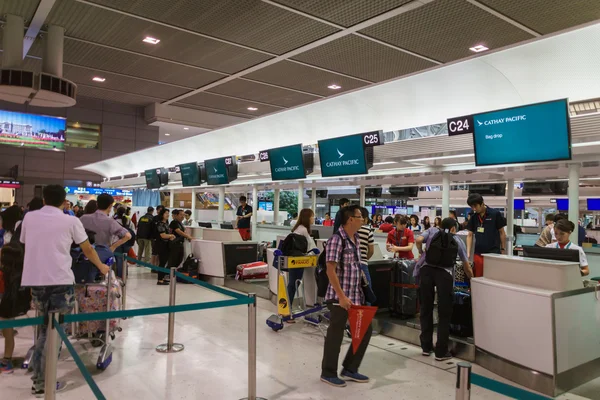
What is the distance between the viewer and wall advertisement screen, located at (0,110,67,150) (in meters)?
18.4

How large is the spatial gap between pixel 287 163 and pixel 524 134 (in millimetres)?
5539

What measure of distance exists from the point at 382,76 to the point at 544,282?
23.9ft

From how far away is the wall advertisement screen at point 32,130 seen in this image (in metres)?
18.4

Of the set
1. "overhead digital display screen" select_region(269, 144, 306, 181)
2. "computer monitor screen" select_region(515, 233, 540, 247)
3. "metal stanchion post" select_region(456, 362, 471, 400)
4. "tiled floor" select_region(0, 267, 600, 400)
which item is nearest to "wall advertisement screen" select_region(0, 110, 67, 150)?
"overhead digital display screen" select_region(269, 144, 306, 181)

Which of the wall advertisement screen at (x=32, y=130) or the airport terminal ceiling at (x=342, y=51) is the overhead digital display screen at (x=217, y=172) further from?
the wall advertisement screen at (x=32, y=130)

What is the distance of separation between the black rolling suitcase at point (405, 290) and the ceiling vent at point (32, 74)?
21.8 ft

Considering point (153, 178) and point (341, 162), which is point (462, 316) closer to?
point (341, 162)

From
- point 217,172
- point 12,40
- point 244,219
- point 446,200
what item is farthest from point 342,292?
point 217,172

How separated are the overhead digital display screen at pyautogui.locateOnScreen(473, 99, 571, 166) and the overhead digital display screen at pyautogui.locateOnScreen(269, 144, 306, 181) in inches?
170

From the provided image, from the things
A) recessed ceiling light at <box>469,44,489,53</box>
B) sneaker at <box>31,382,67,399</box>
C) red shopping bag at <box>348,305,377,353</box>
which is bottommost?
sneaker at <box>31,382,67,399</box>

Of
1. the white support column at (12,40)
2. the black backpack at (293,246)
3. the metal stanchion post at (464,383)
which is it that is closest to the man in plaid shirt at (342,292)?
the black backpack at (293,246)

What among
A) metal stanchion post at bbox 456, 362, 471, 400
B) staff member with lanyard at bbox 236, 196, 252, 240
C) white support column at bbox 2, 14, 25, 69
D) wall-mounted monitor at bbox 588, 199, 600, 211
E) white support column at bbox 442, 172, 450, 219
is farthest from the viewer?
wall-mounted monitor at bbox 588, 199, 600, 211

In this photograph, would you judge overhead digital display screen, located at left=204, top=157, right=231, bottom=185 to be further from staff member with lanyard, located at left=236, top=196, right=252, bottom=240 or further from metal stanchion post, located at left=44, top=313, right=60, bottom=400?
metal stanchion post, located at left=44, top=313, right=60, bottom=400

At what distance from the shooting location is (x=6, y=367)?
4453 millimetres
